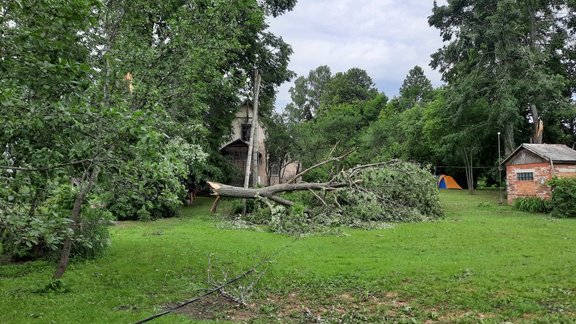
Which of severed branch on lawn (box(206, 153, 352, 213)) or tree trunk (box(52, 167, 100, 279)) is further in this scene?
severed branch on lawn (box(206, 153, 352, 213))

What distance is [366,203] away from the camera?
536 inches

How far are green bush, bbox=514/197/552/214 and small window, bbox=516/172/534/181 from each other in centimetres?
147

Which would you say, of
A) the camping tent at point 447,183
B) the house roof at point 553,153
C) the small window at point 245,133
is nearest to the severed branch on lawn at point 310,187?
the house roof at point 553,153

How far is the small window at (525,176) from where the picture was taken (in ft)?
61.5

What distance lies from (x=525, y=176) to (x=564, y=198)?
398cm

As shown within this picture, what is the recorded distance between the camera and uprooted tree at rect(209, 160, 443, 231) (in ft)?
44.5

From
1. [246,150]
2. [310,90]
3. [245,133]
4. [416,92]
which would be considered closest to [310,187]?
[246,150]

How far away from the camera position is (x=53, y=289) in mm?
6273

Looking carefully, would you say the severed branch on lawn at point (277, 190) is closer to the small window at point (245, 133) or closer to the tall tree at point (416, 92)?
the small window at point (245, 133)

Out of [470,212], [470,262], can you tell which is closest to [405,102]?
[470,212]

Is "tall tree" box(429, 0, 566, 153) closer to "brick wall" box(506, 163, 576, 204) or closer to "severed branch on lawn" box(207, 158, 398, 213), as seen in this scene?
"brick wall" box(506, 163, 576, 204)

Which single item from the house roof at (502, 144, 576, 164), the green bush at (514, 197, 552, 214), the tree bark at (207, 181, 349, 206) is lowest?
the green bush at (514, 197, 552, 214)

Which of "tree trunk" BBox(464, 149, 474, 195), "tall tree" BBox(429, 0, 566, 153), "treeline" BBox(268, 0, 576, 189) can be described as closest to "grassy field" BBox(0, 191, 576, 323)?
"treeline" BBox(268, 0, 576, 189)

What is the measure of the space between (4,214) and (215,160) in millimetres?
17913
